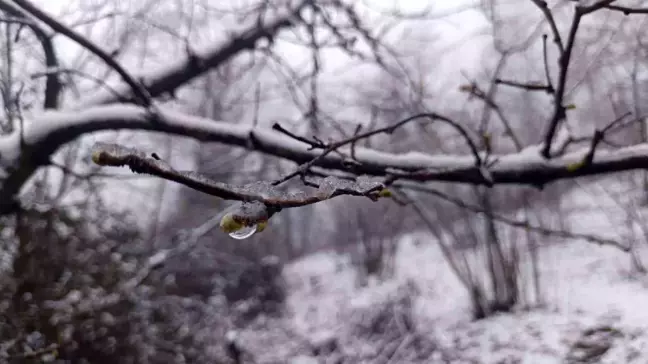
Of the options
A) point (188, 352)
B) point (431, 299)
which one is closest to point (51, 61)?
point (188, 352)

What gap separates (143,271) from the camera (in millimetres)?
5156


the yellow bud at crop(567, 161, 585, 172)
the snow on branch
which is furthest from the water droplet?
the yellow bud at crop(567, 161, 585, 172)

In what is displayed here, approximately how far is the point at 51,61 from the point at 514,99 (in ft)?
27.0

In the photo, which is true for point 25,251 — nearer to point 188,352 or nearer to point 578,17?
point 188,352

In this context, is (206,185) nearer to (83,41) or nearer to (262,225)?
(262,225)

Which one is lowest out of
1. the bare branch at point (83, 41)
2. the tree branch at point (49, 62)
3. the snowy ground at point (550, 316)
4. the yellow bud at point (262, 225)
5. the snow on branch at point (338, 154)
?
the snowy ground at point (550, 316)

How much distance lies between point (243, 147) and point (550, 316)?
407 centimetres

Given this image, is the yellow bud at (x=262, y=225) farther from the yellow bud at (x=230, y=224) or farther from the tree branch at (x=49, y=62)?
the tree branch at (x=49, y=62)

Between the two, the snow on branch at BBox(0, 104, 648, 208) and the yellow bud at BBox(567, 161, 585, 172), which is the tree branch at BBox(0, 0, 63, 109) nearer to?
the snow on branch at BBox(0, 104, 648, 208)

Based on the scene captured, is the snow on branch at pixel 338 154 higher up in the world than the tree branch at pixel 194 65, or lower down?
lower down

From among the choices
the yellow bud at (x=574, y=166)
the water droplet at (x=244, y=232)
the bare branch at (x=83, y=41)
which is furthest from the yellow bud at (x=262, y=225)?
the bare branch at (x=83, y=41)

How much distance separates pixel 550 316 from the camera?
496 cm

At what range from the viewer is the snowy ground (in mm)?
4184

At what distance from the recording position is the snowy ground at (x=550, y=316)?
165 inches
